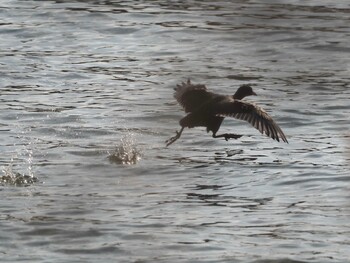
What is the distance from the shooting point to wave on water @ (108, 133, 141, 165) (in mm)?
11133

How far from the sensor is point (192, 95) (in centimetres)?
1081

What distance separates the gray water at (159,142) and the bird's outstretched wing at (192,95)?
0.16 meters

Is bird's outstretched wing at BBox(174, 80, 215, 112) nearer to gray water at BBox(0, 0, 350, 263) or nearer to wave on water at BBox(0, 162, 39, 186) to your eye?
gray water at BBox(0, 0, 350, 263)

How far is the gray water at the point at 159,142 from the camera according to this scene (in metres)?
7.46

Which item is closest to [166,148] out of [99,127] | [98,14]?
[99,127]

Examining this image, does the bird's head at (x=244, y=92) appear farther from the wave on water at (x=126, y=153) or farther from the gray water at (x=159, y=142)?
the wave on water at (x=126, y=153)

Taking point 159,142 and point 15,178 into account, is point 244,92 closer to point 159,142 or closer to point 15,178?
point 159,142

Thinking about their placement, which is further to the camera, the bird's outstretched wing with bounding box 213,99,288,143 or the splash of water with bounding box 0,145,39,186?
the splash of water with bounding box 0,145,39,186

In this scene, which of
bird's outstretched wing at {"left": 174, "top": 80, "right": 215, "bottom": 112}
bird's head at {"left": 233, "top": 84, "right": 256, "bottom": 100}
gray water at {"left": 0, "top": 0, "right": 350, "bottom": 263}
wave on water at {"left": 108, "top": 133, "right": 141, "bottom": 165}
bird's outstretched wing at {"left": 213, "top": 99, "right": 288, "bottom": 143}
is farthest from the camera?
bird's head at {"left": 233, "top": 84, "right": 256, "bottom": 100}

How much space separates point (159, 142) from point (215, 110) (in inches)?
77.2

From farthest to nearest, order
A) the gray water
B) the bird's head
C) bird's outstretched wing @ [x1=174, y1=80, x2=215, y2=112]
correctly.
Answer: the bird's head
bird's outstretched wing @ [x1=174, y1=80, x2=215, y2=112]
the gray water

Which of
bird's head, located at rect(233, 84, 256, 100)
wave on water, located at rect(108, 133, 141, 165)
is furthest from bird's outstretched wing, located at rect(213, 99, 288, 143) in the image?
wave on water, located at rect(108, 133, 141, 165)

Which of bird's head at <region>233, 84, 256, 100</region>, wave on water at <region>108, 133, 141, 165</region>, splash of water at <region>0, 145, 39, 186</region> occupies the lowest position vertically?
wave on water at <region>108, 133, 141, 165</region>

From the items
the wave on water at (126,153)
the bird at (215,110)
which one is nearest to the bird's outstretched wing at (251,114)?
the bird at (215,110)
